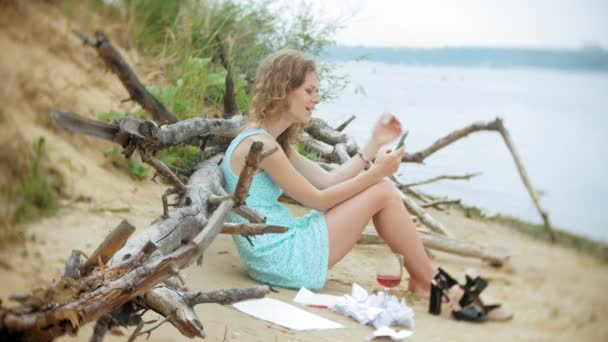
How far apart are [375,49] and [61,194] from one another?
1068mm

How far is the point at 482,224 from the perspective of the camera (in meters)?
3.94

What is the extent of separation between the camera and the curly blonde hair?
2.23 m

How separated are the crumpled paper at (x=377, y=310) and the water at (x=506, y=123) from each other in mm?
523

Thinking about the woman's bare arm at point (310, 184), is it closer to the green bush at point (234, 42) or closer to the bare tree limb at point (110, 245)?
the green bush at point (234, 42)

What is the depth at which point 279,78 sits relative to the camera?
7.34ft

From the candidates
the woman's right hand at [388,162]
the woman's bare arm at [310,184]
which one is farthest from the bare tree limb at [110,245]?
the woman's right hand at [388,162]

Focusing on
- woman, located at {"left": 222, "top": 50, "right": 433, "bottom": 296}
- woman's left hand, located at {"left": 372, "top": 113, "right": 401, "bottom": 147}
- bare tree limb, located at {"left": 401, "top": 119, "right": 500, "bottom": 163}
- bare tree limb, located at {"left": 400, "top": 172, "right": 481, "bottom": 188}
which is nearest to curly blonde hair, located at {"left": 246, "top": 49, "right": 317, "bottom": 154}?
woman, located at {"left": 222, "top": 50, "right": 433, "bottom": 296}

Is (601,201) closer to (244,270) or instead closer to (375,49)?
(375,49)

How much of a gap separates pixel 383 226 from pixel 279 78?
654mm

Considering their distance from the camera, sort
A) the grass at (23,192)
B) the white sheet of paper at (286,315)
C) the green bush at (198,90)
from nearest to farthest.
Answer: the grass at (23,192)
the white sheet of paper at (286,315)
the green bush at (198,90)

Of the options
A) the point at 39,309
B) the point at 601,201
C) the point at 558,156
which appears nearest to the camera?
the point at 39,309

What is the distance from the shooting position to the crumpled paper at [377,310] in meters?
2.12

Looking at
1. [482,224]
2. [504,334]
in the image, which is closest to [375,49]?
[504,334]

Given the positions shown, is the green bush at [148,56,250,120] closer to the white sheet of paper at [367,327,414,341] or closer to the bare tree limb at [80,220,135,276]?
the white sheet of paper at [367,327,414,341]
